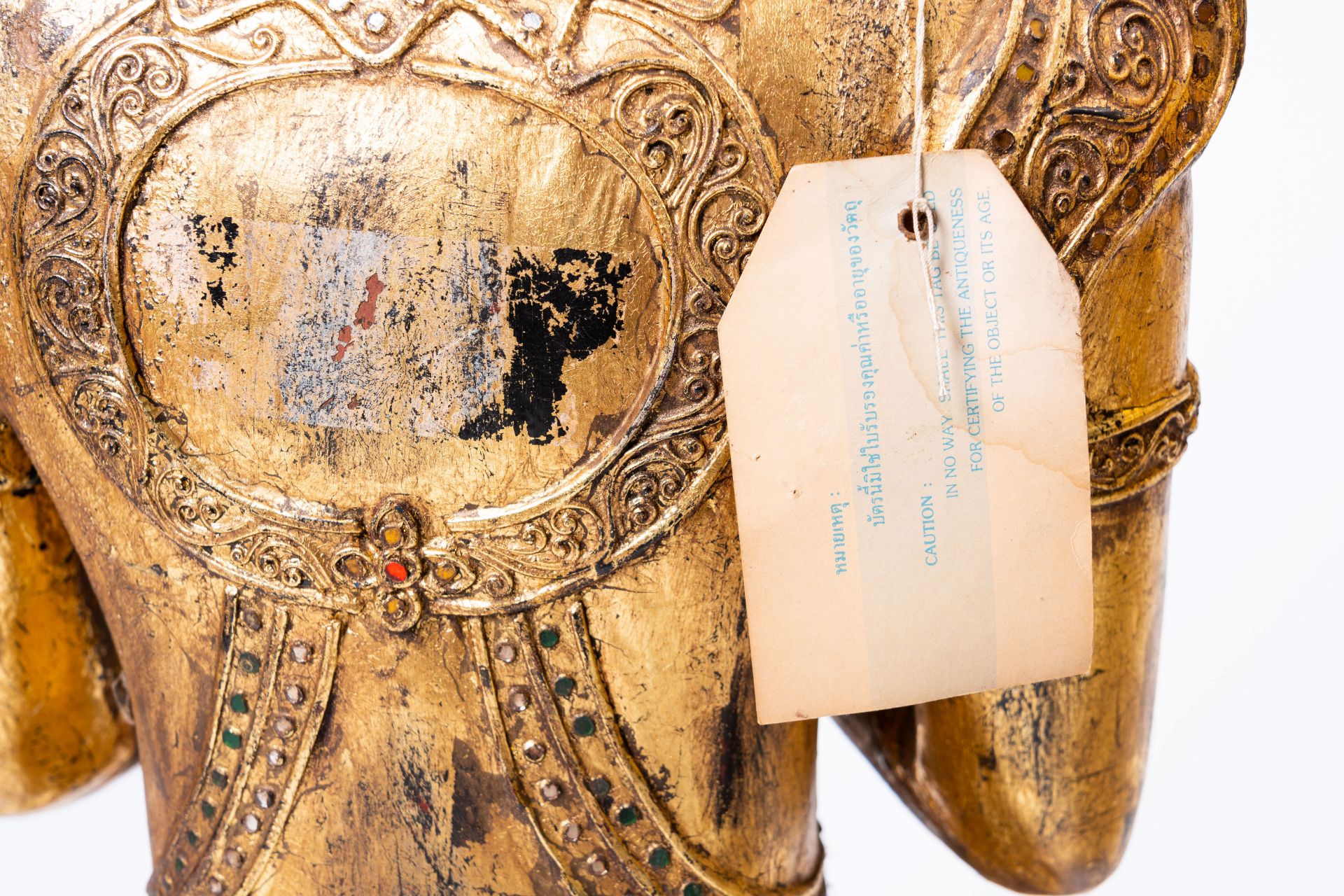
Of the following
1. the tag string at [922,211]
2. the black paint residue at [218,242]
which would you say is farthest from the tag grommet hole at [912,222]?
the black paint residue at [218,242]

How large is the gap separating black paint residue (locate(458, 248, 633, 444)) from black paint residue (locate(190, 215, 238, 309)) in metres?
0.16

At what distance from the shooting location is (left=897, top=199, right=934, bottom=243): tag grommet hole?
2.35 feet

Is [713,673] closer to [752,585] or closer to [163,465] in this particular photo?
[752,585]

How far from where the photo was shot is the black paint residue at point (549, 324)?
751 millimetres

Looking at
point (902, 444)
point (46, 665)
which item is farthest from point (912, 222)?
point (46, 665)

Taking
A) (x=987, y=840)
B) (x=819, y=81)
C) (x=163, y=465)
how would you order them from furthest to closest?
(x=987, y=840)
(x=163, y=465)
(x=819, y=81)

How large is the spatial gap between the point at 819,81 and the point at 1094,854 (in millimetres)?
594

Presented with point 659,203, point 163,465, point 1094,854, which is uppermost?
point 659,203

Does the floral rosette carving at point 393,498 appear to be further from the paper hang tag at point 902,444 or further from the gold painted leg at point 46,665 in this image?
the gold painted leg at point 46,665

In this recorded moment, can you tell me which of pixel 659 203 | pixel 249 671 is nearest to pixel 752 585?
pixel 659 203

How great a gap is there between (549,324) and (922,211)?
0.21m

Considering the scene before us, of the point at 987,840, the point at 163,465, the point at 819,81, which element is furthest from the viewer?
the point at 987,840

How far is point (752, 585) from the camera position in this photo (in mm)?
764

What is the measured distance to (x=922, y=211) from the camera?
2.35 feet
